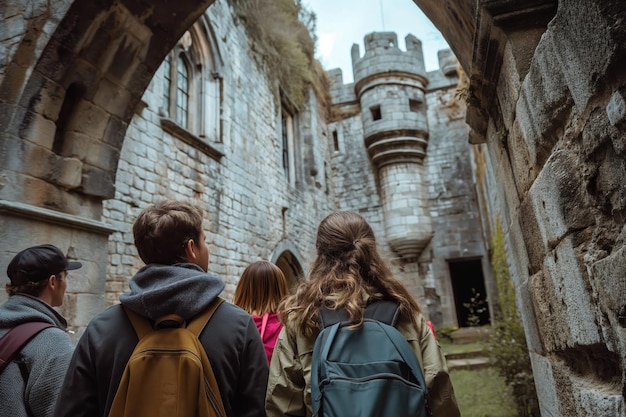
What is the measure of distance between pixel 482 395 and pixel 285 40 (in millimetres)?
8074

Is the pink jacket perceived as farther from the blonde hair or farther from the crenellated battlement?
the crenellated battlement

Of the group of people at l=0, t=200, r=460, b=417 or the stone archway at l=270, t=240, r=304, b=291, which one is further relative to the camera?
the stone archway at l=270, t=240, r=304, b=291

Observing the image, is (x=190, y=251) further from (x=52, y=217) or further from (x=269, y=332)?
(x=52, y=217)

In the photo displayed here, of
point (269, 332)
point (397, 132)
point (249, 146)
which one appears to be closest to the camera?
point (269, 332)

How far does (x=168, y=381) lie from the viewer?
108 centimetres

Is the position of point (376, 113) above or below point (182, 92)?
above

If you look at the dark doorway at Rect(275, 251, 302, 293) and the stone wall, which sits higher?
the stone wall

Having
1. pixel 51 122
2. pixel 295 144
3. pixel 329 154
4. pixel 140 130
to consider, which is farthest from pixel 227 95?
pixel 329 154

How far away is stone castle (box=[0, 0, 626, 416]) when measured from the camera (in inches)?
40.4

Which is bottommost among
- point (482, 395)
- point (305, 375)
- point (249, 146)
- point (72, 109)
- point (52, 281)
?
point (482, 395)

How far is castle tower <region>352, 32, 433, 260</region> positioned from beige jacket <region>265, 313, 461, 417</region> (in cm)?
1036

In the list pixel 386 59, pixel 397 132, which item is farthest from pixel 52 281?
pixel 386 59

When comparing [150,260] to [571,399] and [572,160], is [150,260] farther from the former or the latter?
[571,399]

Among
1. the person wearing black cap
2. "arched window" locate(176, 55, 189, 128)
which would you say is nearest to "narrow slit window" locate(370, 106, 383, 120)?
"arched window" locate(176, 55, 189, 128)
